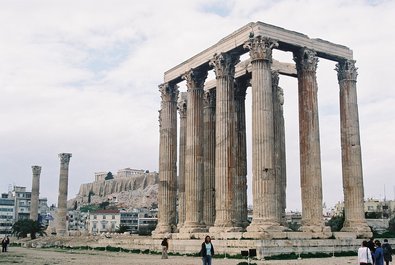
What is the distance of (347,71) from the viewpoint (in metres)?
45.9

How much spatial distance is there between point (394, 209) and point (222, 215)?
413 ft

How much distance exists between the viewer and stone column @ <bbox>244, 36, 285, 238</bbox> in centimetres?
3712

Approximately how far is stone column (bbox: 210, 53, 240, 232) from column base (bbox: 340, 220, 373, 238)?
9.75 meters

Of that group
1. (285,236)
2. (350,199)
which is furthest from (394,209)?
(285,236)

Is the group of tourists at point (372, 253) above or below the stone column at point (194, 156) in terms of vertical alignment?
below

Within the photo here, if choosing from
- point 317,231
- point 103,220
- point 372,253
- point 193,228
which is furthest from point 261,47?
point 103,220

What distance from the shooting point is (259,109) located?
126 ft

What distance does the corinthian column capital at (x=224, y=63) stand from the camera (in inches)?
1738

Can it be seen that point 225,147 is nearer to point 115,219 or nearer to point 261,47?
point 261,47

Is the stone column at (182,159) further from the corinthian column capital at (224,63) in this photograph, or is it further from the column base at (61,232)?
the column base at (61,232)

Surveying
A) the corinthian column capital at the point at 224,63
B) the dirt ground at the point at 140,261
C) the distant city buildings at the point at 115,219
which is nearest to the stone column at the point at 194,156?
the corinthian column capital at the point at 224,63

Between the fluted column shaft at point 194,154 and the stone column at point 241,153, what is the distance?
342 centimetres

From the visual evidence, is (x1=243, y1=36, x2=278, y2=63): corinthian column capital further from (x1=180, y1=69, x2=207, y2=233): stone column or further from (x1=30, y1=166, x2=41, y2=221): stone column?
(x1=30, y1=166, x2=41, y2=221): stone column

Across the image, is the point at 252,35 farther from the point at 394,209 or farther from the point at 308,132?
the point at 394,209
